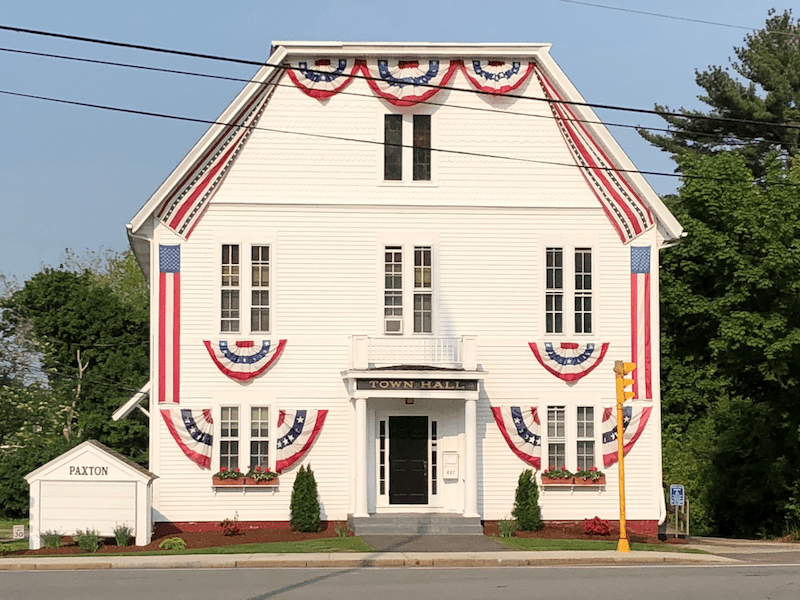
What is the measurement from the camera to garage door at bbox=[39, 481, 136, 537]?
25.7m

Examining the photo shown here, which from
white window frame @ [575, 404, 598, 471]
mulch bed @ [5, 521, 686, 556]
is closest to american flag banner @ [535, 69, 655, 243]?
white window frame @ [575, 404, 598, 471]

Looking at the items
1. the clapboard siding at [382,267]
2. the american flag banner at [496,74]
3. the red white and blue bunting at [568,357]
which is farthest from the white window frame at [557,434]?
the american flag banner at [496,74]

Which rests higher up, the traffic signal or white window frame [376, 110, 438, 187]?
white window frame [376, 110, 438, 187]

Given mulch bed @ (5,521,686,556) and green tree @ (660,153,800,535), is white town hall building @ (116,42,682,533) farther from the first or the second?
green tree @ (660,153,800,535)

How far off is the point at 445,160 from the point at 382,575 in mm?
12352

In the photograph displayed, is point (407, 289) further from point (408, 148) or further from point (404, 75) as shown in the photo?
point (404, 75)

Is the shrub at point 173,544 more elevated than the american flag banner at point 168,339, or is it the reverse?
the american flag banner at point 168,339

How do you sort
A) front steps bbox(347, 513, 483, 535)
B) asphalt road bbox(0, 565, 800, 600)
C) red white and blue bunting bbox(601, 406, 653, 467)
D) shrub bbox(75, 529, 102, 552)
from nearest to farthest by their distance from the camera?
asphalt road bbox(0, 565, 800, 600) < shrub bbox(75, 529, 102, 552) < front steps bbox(347, 513, 483, 535) < red white and blue bunting bbox(601, 406, 653, 467)

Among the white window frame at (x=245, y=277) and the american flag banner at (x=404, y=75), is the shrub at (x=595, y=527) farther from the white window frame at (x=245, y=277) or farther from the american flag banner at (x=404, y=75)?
the american flag banner at (x=404, y=75)

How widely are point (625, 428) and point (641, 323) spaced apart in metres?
2.49

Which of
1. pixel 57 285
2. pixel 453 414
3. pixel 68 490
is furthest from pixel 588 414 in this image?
pixel 57 285

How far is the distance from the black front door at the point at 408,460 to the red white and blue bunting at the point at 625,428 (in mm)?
4194

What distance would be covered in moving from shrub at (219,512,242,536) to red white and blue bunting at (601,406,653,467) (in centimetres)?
856

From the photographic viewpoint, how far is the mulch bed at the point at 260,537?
25.0 metres
